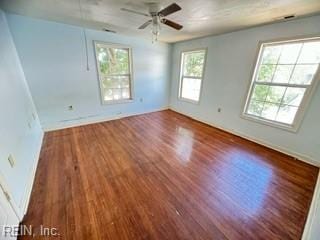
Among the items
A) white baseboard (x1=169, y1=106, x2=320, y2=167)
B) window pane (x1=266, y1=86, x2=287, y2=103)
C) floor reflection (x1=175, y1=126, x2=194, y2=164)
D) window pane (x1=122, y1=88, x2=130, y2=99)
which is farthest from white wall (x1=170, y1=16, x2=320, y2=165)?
window pane (x1=122, y1=88, x2=130, y2=99)

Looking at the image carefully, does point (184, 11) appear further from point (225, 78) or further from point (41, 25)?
point (41, 25)

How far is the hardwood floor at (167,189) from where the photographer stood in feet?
4.67

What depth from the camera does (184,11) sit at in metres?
2.08

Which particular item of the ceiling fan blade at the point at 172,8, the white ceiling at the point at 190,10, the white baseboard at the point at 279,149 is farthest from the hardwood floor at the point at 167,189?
the white ceiling at the point at 190,10

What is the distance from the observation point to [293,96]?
A: 8.29 ft

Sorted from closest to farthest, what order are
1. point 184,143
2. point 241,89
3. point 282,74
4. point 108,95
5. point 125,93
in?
point 282,74, point 184,143, point 241,89, point 108,95, point 125,93

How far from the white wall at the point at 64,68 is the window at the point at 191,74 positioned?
Result: 1.02 meters

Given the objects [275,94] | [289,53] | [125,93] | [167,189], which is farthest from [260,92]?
[125,93]

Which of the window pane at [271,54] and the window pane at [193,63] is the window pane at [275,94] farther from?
the window pane at [193,63]

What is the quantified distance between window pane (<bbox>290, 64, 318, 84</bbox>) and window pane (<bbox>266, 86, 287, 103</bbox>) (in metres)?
0.21

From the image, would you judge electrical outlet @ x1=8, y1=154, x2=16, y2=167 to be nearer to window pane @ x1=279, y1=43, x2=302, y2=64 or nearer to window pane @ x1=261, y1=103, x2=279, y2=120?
window pane @ x1=261, y1=103, x2=279, y2=120

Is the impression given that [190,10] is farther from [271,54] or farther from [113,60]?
[113,60]

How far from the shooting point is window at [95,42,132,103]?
3.72 m

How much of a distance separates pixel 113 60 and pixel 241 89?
11.0ft
